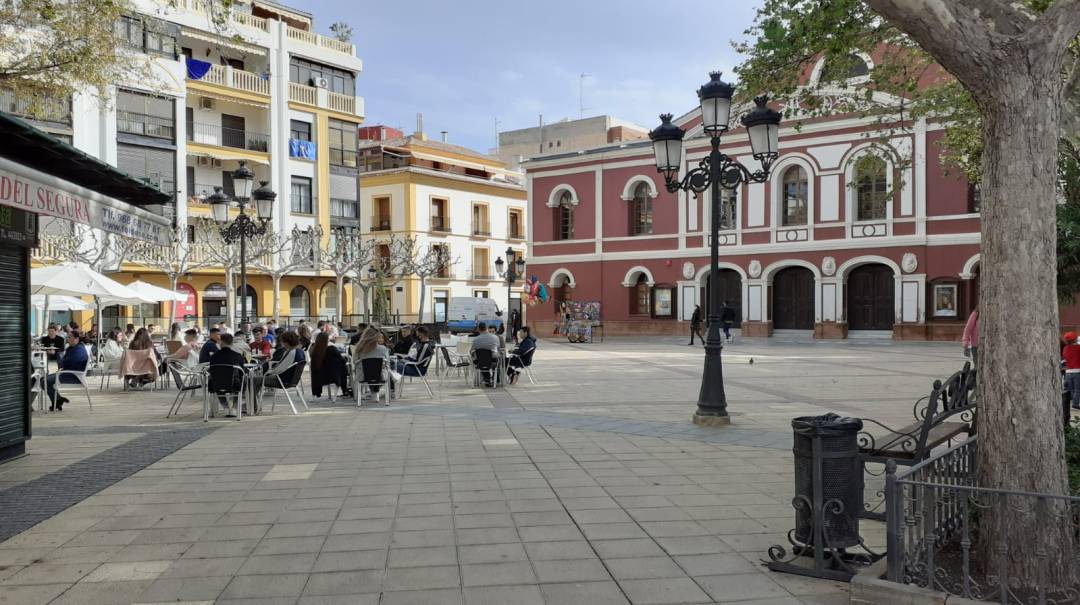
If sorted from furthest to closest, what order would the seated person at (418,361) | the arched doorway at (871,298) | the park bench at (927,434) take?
the arched doorway at (871,298) < the seated person at (418,361) < the park bench at (927,434)

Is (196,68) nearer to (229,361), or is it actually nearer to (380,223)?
(380,223)

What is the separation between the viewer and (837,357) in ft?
71.4

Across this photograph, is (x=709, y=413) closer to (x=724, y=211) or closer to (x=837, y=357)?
(x=837, y=357)

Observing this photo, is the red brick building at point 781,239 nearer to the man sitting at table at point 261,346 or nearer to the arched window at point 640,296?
the arched window at point 640,296

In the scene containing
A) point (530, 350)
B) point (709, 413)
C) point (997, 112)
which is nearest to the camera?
point (997, 112)

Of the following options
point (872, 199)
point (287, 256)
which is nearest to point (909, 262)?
point (872, 199)

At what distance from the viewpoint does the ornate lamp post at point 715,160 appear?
965 centimetres

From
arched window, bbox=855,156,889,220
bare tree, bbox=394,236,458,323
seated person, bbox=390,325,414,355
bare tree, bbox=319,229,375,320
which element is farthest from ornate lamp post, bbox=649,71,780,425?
bare tree, bbox=319,229,375,320

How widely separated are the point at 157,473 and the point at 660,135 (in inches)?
269

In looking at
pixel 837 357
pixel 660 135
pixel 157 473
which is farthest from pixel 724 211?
pixel 157 473

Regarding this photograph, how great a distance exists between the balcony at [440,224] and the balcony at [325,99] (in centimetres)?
971

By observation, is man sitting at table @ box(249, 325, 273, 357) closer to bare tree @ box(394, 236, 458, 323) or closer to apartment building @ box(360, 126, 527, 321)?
bare tree @ box(394, 236, 458, 323)

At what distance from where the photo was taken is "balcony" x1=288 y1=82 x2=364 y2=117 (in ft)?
130

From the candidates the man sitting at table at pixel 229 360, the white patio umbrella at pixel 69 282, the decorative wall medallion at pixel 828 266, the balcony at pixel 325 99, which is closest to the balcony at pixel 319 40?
the balcony at pixel 325 99
